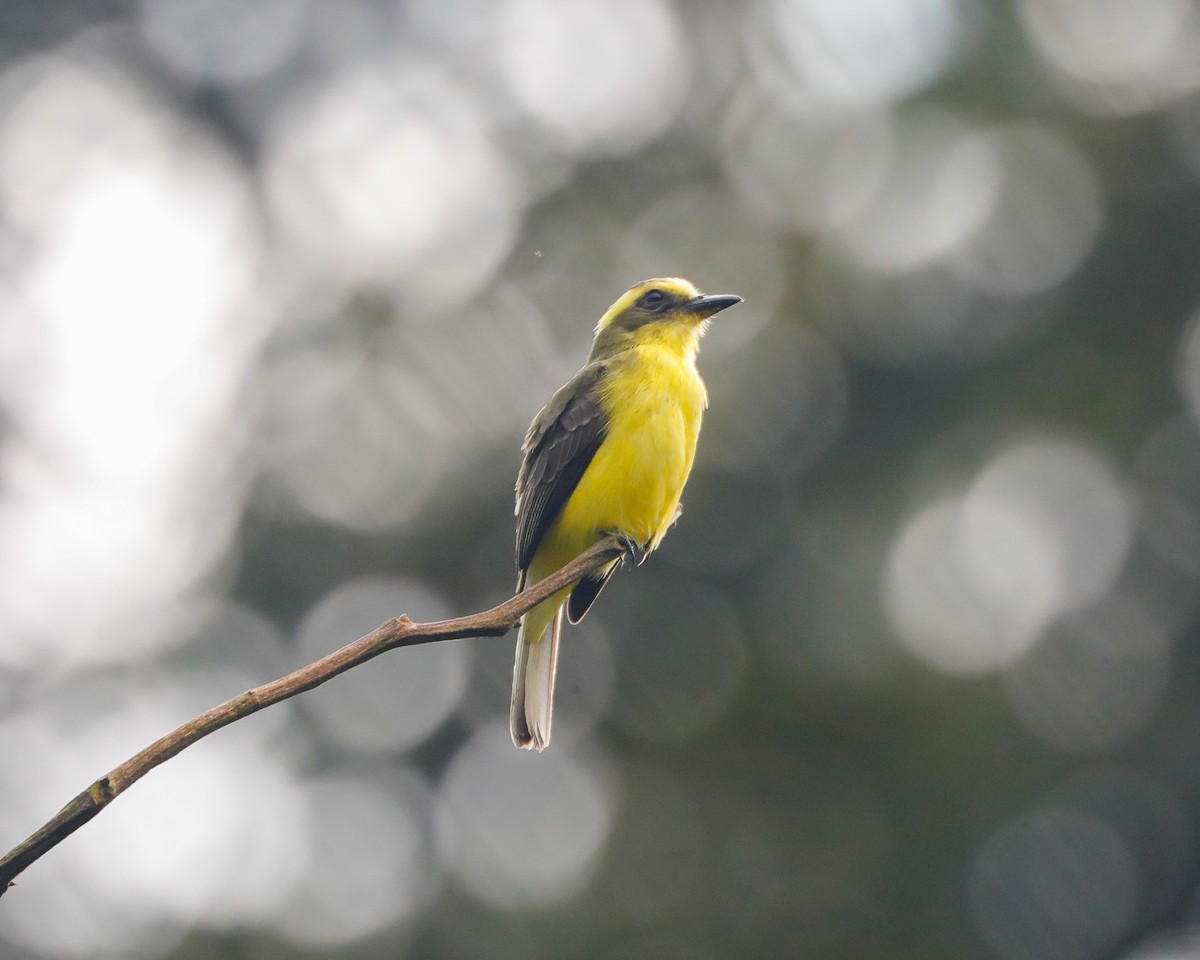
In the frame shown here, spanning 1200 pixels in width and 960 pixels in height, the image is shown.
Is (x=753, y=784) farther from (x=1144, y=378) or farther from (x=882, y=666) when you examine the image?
(x=1144, y=378)

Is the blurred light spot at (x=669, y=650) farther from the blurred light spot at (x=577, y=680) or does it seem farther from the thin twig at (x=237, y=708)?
the thin twig at (x=237, y=708)

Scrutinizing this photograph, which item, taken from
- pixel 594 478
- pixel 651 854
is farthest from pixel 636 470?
pixel 651 854

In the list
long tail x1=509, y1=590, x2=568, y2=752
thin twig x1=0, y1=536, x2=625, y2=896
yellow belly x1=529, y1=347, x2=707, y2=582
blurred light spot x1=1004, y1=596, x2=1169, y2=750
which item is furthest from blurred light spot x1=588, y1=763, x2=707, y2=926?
thin twig x1=0, y1=536, x2=625, y2=896

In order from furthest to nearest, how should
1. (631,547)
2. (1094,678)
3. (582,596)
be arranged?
(1094,678), (582,596), (631,547)

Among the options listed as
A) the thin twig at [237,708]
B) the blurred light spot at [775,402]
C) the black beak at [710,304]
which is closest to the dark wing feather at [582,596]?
the black beak at [710,304]

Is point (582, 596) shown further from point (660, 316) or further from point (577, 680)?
point (577, 680)

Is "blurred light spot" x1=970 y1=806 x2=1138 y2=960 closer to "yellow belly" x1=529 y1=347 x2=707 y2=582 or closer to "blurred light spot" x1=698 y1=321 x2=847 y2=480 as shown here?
"blurred light spot" x1=698 y1=321 x2=847 y2=480
